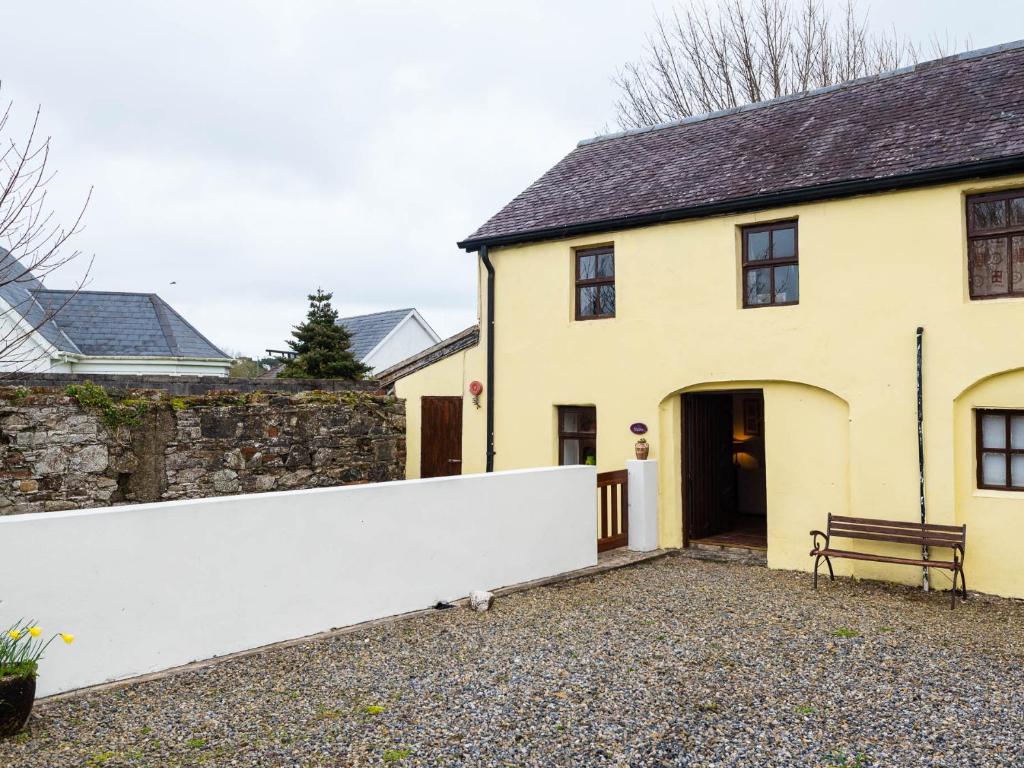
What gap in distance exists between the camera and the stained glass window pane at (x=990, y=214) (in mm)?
7809

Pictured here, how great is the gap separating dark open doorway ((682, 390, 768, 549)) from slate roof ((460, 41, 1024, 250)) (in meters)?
2.71

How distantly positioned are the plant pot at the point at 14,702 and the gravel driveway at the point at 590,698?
0.10 metres

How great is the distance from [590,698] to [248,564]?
106 inches

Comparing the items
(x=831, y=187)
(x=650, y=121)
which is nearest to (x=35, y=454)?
(x=831, y=187)

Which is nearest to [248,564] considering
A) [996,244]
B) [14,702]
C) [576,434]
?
[14,702]

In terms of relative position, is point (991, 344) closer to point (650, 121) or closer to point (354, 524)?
point (354, 524)

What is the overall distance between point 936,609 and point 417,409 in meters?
7.88

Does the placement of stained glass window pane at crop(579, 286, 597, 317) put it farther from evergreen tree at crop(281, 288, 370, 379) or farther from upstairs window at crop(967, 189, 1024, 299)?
evergreen tree at crop(281, 288, 370, 379)

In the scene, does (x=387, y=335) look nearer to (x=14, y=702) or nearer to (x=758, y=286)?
(x=758, y=286)

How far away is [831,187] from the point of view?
8.49m

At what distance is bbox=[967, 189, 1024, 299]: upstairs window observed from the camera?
7715 mm

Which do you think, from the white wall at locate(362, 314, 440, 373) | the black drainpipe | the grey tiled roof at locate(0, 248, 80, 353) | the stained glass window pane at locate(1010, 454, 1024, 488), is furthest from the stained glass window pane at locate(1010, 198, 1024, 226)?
the white wall at locate(362, 314, 440, 373)

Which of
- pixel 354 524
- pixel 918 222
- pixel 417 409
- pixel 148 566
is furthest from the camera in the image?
pixel 417 409

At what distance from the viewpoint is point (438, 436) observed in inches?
484
